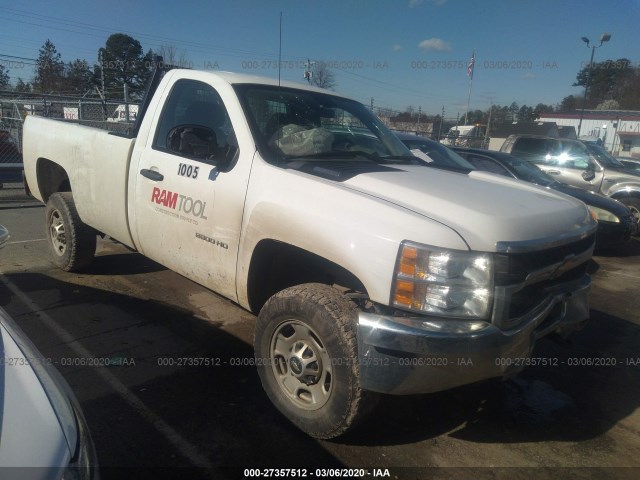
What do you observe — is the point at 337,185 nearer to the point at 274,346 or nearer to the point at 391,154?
the point at 274,346

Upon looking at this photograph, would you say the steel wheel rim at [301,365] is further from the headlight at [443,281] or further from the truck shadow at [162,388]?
the headlight at [443,281]

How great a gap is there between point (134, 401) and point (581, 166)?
10138mm

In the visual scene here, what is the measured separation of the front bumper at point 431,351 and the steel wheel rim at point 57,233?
13.4 ft

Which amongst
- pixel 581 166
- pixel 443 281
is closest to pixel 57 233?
pixel 443 281

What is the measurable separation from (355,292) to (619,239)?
6742 millimetres

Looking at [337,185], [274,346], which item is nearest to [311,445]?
[274,346]

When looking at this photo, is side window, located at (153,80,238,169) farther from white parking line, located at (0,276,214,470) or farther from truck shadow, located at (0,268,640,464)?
white parking line, located at (0,276,214,470)

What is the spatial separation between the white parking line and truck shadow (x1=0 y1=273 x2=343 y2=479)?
16 millimetres

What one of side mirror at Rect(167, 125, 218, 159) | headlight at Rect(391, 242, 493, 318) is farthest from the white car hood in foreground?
side mirror at Rect(167, 125, 218, 159)

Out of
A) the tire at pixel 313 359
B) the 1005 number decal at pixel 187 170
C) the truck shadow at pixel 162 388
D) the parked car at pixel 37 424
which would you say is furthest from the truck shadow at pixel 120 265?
the parked car at pixel 37 424

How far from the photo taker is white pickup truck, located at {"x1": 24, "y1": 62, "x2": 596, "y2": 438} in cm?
229

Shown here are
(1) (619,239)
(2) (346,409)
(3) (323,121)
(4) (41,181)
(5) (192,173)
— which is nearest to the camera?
(2) (346,409)

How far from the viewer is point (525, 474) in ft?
8.43

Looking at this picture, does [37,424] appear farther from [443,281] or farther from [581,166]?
[581,166]
